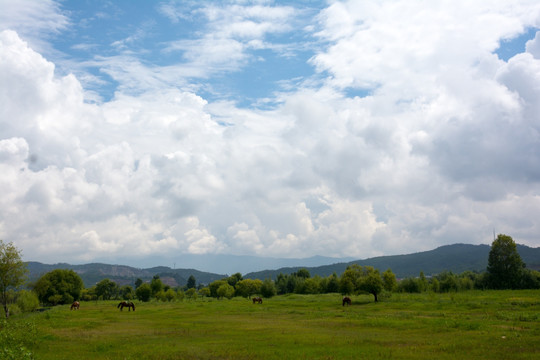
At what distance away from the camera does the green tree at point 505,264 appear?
102 meters

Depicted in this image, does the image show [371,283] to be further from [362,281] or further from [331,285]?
[331,285]

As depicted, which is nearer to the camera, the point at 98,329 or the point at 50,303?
the point at 98,329

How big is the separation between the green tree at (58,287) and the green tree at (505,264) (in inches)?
4806

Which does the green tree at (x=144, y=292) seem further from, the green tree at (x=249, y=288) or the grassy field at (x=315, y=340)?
the grassy field at (x=315, y=340)

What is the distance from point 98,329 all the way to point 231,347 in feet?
74.3

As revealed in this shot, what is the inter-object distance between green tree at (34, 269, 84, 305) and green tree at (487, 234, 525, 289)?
122083 millimetres

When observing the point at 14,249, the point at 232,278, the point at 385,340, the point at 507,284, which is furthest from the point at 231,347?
the point at 232,278

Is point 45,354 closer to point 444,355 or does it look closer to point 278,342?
point 278,342

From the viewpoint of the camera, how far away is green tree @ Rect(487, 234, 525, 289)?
102 metres

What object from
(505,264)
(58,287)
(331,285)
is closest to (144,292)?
(58,287)

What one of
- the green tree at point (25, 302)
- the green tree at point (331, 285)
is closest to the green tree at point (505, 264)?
the green tree at point (331, 285)

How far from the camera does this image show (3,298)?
61.1m

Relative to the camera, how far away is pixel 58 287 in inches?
4734

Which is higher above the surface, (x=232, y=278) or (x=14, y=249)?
(x=14, y=249)
